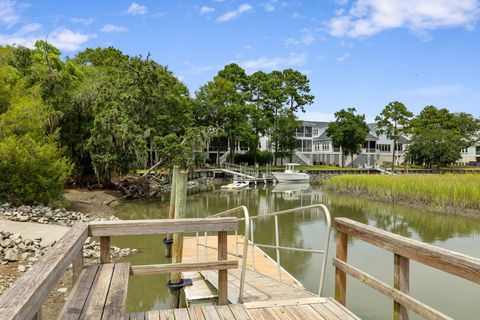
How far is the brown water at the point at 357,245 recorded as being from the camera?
25.5ft

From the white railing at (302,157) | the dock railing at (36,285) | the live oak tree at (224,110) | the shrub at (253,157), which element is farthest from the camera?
the white railing at (302,157)

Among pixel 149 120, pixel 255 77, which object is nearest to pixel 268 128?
pixel 255 77

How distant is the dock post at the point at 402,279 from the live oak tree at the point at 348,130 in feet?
171

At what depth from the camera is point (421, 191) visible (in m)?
22.5

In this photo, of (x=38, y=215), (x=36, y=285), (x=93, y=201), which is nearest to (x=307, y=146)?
→ (x=93, y=201)

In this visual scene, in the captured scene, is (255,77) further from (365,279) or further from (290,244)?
(365,279)

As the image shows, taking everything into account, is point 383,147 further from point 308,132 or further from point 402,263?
point 402,263

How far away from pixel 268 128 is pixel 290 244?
37.5 meters

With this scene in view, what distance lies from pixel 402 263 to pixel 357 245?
9560 millimetres

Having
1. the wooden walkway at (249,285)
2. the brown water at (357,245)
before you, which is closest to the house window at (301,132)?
the brown water at (357,245)

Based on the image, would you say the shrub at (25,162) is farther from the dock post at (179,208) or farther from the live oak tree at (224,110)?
the live oak tree at (224,110)

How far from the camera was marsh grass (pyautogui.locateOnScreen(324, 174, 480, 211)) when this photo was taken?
19.8 meters

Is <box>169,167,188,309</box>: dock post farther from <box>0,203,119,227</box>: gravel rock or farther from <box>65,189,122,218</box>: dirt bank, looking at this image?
<box>65,189,122,218</box>: dirt bank

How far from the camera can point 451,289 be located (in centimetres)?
839
